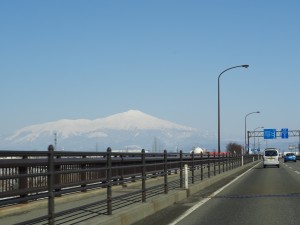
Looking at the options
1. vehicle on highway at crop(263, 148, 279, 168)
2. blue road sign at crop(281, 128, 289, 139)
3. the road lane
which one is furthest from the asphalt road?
blue road sign at crop(281, 128, 289, 139)

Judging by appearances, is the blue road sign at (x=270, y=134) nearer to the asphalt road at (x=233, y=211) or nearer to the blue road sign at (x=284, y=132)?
the blue road sign at (x=284, y=132)

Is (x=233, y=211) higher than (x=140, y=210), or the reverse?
(x=140, y=210)

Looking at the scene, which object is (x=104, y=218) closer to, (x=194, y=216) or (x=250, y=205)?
(x=194, y=216)

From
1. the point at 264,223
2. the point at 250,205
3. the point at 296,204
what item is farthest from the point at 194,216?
the point at 296,204

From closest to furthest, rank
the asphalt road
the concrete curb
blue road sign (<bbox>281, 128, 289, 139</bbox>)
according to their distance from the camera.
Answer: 1. the concrete curb
2. the asphalt road
3. blue road sign (<bbox>281, 128, 289, 139</bbox>)

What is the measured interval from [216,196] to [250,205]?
343 cm

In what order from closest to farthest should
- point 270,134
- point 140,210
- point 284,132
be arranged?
point 140,210, point 270,134, point 284,132

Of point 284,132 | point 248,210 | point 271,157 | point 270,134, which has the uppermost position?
point 284,132

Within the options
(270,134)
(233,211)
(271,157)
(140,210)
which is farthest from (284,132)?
(140,210)

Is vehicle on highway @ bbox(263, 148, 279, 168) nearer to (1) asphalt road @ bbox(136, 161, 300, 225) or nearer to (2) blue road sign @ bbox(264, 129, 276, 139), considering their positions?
(1) asphalt road @ bbox(136, 161, 300, 225)

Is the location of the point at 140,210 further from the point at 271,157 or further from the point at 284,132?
the point at 284,132

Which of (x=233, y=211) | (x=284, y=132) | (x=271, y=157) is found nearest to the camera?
(x=233, y=211)

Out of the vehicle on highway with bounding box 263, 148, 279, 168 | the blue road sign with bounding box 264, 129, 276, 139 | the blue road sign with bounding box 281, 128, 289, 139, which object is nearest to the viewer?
the vehicle on highway with bounding box 263, 148, 279, 168

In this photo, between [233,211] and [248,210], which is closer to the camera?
[233,211]
